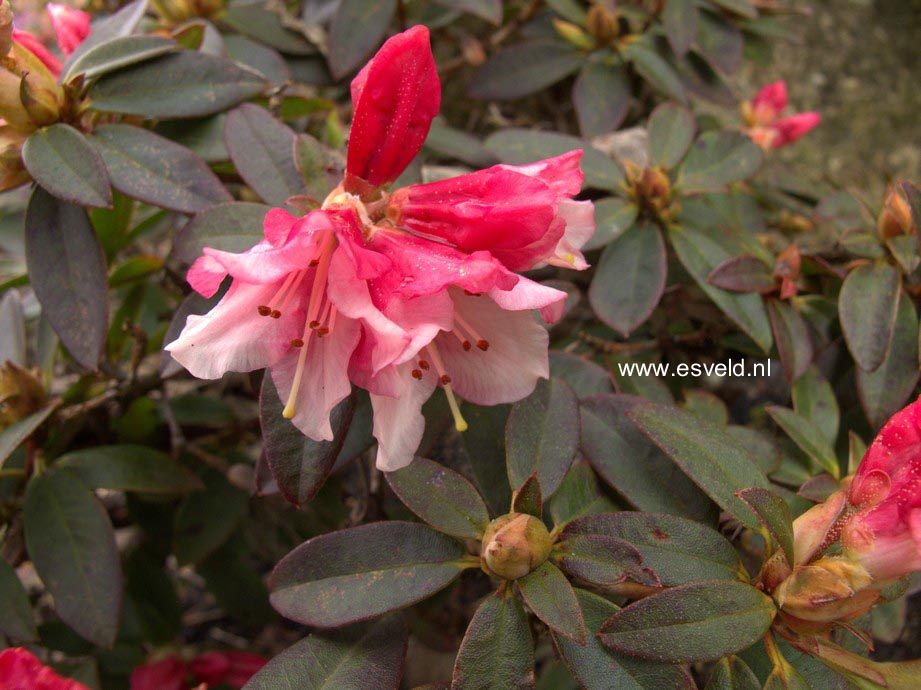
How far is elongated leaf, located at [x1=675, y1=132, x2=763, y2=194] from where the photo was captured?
119 cm

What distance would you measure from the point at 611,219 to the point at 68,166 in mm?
722

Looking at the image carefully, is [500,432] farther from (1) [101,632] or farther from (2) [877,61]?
(2) [877,61]

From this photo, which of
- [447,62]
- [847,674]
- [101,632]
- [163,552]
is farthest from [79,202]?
[447,62]

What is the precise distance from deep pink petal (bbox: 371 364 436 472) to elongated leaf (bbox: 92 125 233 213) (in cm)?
37

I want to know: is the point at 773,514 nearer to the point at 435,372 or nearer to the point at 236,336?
the point at 435,372

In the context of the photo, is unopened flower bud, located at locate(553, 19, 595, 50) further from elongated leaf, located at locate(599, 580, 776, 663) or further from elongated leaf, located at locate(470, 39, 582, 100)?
elongated leaf, located at locate(599, 580, 776, 663)

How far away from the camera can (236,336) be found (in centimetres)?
70

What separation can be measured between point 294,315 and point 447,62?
131cm

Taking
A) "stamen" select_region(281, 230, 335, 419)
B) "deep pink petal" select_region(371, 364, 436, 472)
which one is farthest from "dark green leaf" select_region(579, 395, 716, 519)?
"stamen" select_region(281, 230, 335, 419)

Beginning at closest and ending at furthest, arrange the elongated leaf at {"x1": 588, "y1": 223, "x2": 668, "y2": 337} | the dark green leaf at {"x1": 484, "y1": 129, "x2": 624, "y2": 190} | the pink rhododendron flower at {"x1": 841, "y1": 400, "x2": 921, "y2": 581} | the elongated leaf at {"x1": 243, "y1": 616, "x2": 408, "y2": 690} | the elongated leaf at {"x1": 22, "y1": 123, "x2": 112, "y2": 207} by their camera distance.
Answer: the pink rhododendron flower at {"x1": 841, "y1": 400, "x2": 921, "y2": 581} < the elongated leaf at {"x1": 243, "y1": 616, "x2": 408, "y2": 690} < the elongated leaf at {"x1": 22, "y1": 123, "x2": 112, "y2": 207} < the elongated leaf at {"x1": 588, "y1": 223, "x2": 668, "y2": 337} < the dark green leaf at {"x1": 484, "y1": 129, "x2": 624, "y2": 190}

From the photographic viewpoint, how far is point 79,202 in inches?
33.1

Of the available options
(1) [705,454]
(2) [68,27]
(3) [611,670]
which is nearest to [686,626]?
(3) [611,670]

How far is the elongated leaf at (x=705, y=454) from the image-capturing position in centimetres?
76

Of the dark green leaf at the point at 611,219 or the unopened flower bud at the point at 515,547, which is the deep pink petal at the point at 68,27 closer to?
the dark green leaf at the point at 611,219
